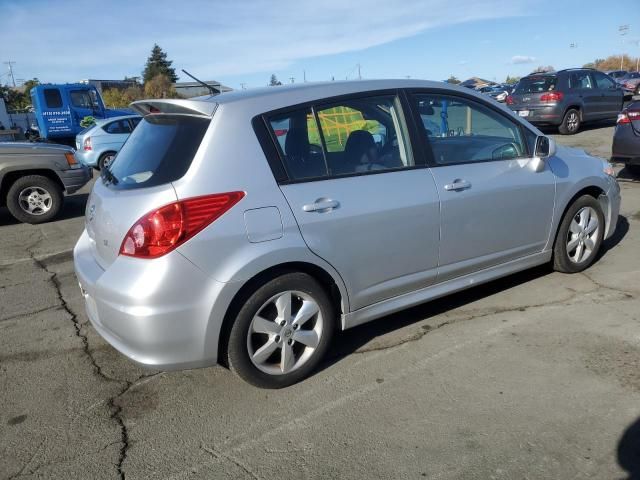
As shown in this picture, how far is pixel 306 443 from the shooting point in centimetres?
259

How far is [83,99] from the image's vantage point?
20531 mm

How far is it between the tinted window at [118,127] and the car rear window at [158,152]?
11021mm

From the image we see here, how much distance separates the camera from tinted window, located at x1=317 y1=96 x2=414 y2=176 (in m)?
3.16

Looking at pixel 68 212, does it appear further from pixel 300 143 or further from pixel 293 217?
pixel 293 217

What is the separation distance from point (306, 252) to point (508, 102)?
47.6ft

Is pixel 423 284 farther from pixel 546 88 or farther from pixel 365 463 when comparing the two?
pixel 546 88

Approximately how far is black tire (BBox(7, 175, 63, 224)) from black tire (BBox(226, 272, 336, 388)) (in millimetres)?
6302

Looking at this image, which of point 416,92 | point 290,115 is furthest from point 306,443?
point 416,92

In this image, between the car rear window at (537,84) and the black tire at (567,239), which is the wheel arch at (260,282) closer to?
the black tire at (567,239)

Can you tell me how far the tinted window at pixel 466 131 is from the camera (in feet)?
11.8

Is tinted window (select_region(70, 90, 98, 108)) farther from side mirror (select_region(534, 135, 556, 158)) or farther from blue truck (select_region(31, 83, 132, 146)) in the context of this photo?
side mirror (select_region(534, 135, 556, 158))

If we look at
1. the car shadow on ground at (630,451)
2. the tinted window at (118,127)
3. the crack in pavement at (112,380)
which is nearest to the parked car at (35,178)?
the crack in pavement at (112,380)

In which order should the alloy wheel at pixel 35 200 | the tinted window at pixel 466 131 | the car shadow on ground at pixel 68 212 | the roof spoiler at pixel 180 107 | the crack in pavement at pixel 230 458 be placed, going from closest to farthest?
the crack in pavement at pixel 230 458 < the roof spoiler at pixel 180 107 < the tinted window at pixel 466 131 < the alloy wheel at pixel 35 200 < the car shadow on ground at pixel 68 212

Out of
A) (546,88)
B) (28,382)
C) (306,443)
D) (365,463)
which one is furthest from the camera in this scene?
(546,88)
